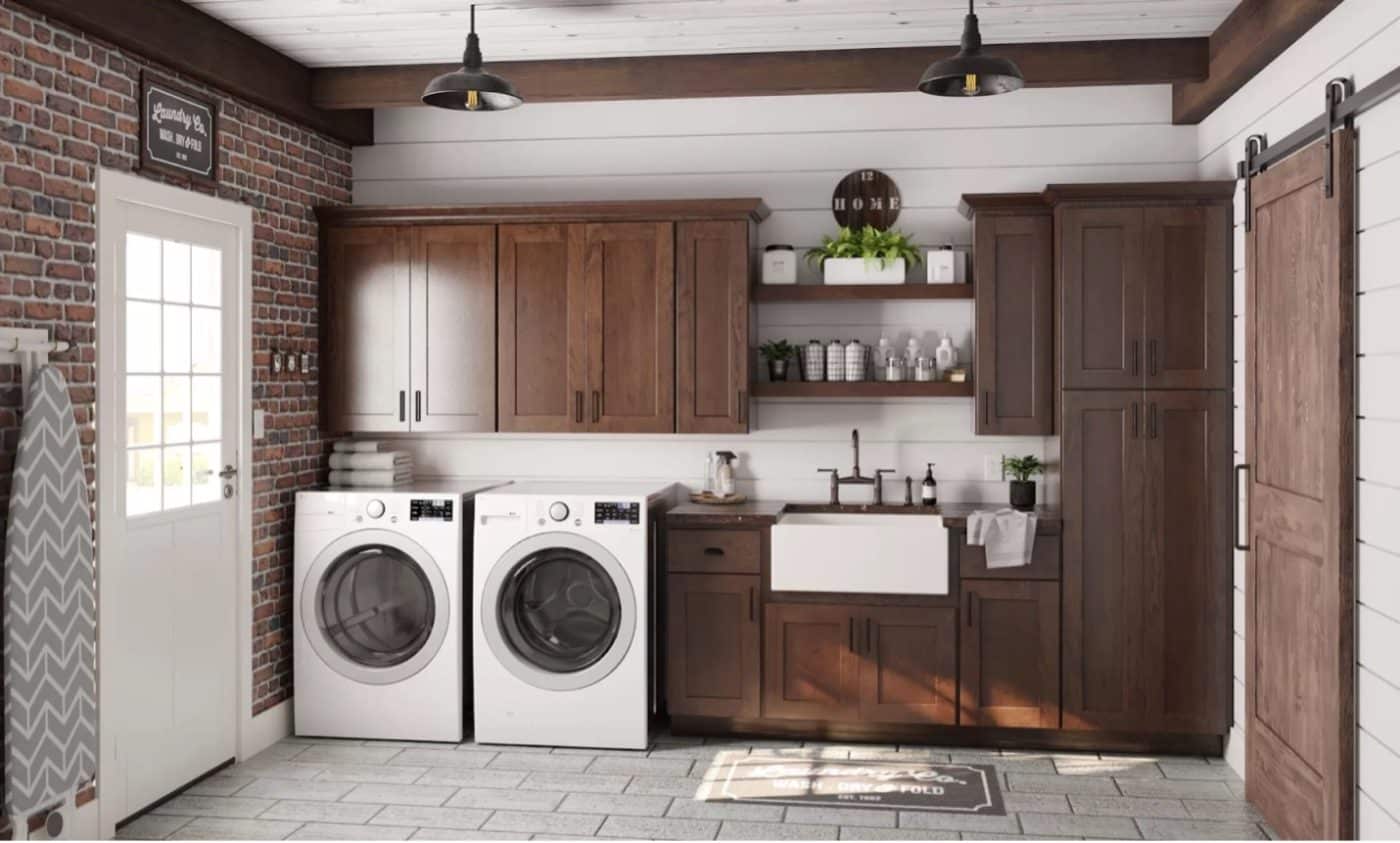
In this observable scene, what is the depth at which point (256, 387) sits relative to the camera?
4824 millimetres

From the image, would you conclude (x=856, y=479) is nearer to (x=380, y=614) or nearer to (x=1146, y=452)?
(x=1146, y=452)

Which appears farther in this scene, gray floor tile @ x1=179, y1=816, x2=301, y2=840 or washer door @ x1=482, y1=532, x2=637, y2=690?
washer door @ x1=482, y1=532, x2=637, y2=690

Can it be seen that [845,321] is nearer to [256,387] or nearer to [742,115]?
[742,115]

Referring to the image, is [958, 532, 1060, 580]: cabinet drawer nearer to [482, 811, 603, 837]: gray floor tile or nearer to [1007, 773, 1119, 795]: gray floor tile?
[1007, 773, 1119, 795]: gray floor tile

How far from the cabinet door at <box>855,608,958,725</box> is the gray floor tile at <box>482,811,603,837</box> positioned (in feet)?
4.24

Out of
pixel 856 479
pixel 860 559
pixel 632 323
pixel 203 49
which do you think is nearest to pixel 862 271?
pixel 856 479

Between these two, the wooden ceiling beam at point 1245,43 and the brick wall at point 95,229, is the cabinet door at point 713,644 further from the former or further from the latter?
the wooden ceiling beam at point 1245,43

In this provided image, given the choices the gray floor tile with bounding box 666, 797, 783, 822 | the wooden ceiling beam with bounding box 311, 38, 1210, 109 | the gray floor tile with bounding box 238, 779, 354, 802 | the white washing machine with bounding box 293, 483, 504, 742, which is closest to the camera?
the gray floor tile with bounding box 666, 797, 783, 822

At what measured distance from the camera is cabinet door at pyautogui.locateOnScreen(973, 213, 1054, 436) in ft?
16.1

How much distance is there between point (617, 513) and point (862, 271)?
1.44m

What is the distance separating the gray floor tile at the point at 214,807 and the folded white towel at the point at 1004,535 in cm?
276

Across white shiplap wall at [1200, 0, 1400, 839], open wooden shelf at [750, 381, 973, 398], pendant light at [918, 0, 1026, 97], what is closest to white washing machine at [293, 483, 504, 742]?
open wooden shelf at [750, 381, 973, 398]

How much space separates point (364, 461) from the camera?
17.3ft

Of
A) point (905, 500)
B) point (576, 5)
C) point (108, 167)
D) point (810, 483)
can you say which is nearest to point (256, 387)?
point (108, 167)
